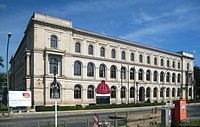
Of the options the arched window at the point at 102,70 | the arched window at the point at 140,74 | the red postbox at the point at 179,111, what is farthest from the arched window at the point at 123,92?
the red postbox at the point at 179,111

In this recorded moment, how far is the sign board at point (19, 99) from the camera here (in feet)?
137

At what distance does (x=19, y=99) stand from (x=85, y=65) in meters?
20.7

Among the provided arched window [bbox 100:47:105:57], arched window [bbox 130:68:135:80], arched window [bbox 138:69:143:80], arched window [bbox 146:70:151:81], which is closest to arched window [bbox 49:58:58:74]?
arched window [bbox 100:47:105:57]

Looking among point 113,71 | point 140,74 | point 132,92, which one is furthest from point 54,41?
point 140,74

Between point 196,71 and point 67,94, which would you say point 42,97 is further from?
point 196,71

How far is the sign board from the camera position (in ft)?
137

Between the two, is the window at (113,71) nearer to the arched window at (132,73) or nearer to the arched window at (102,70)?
the arched window at (102,70)

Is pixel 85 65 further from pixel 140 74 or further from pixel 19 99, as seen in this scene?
pixel 140 74

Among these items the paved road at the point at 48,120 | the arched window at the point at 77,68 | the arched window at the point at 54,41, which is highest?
the arched window at the point at 54,41

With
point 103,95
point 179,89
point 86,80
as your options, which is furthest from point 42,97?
point 179,89

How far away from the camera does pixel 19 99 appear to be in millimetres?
42812

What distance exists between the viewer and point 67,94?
55.5 metres

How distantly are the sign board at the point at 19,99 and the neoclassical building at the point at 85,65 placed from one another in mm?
6744

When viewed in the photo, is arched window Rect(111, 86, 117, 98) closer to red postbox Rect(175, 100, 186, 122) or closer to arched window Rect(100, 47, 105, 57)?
arched window Rect(100, 47, 105, 57)
